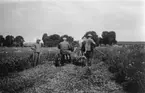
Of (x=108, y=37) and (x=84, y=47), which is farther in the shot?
(x=108, y=37)

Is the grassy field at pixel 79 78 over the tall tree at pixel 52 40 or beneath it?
beneath

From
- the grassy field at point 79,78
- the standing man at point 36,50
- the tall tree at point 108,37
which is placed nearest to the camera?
the grassy field at point 79,78

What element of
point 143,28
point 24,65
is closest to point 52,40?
point 24,65

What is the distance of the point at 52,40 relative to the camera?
261ft

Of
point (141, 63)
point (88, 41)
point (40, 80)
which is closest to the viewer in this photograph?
point (141, 63)

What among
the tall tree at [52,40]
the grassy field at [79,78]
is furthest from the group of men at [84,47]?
the tall tree at [52,40]

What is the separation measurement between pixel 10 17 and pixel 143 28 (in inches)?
225

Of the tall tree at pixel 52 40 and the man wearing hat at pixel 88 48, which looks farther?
the tall tree at pixel 52 40

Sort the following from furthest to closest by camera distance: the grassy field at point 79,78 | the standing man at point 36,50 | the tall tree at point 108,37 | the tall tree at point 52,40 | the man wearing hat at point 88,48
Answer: the tall tree at point 52,40 → the tall tree at point 108,37 → the standing man at point 36,50 → the man wearing hat at point 88,48 → the grassy field at point 79,78

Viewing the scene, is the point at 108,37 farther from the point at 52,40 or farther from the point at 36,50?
the point at 36,50

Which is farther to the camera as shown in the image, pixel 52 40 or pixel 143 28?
pixel 52 40

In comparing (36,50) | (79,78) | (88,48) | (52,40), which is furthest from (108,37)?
(79,78)

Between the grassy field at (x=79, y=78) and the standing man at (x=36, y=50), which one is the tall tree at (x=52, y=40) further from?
the grassy field at (x=79, y=78)

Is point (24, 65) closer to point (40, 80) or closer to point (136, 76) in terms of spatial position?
point (40, 80)
